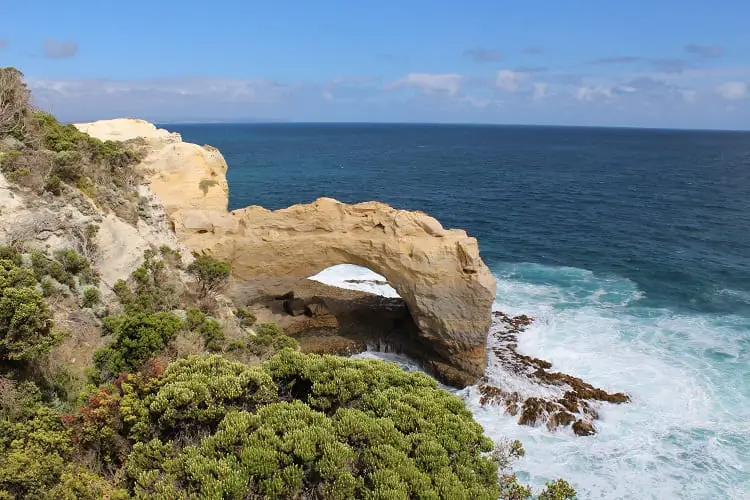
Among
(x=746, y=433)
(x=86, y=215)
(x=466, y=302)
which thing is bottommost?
(x=746, y=433)

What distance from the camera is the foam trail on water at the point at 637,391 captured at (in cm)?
1800

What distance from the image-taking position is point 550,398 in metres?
22.3

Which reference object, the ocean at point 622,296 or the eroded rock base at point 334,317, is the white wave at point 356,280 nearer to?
the ocean at point 622,296

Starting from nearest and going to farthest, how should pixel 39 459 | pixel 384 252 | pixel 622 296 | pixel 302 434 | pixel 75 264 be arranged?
pixel 302 434
pixel 39 459
pixel 75 264
pixel 384 252
pixel 622 296

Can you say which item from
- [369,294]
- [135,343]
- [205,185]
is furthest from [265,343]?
[205,185]

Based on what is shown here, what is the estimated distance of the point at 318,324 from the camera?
28188 mm

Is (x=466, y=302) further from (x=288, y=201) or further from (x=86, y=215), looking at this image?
(x=288, y=201)

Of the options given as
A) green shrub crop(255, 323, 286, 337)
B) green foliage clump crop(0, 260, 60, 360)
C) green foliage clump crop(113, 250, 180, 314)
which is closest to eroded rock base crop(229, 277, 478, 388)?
green shrub crop(255, 323, 286, 337)

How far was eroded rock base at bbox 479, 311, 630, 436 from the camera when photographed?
21156mm

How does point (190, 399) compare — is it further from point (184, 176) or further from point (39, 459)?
point (184, 176)

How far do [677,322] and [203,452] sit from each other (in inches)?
1129

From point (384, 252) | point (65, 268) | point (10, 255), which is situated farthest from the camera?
point (384, 252)

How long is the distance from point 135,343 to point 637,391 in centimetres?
2039

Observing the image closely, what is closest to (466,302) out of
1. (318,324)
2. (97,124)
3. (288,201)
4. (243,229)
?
(318,324)
